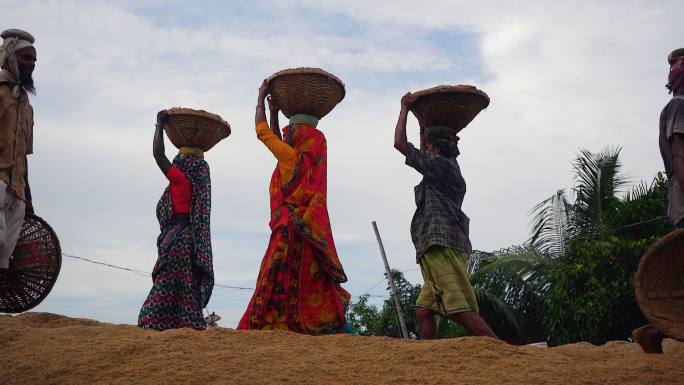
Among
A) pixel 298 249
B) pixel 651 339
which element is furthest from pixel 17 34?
pixel 651 339

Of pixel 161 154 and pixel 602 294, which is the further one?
pixel 602 294

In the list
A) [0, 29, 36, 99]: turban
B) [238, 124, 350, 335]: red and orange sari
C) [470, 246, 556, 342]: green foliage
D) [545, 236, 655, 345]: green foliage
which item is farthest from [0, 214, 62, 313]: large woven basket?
[470, 246, 556, 342]: green foliage

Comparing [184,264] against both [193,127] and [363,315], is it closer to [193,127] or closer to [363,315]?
[193,127]

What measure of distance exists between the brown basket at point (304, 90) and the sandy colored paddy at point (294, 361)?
2.38 m

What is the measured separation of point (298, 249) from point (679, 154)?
9.43ft

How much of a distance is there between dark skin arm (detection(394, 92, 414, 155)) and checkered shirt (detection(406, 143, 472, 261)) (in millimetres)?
60

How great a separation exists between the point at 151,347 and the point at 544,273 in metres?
9.68

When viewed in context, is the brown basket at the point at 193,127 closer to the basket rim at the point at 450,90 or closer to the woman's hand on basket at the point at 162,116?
the woman's hand on basket at the point at 162,116

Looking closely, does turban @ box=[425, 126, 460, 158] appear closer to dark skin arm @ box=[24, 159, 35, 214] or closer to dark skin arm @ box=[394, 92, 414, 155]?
dark skin arm @ box=[394, 92, 414, 155]

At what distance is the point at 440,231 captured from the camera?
5535 mm

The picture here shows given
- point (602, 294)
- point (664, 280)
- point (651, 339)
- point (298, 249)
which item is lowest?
point (651, 339)

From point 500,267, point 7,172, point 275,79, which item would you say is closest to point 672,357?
point 275,79

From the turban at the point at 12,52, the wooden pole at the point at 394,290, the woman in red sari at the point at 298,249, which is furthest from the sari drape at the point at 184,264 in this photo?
the wooden pole at the point at 394,290

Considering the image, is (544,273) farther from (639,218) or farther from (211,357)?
(211,357)
